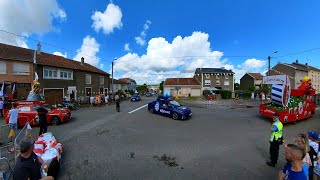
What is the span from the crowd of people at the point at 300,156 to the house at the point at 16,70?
20.5m

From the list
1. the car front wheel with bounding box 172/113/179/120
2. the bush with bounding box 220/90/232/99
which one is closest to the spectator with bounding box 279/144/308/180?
the car front wheel with bounding box 172/113/179/120

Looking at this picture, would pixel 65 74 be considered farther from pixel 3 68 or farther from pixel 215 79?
pixel 215 79

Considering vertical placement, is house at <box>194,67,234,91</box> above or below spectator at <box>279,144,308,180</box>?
above

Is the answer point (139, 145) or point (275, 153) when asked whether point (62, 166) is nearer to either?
point (139, 145)

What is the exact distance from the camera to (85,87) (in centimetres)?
2620

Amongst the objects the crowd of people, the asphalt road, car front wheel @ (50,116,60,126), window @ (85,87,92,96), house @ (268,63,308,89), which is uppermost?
house @ (268,63,308,89)

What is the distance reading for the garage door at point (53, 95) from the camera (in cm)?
1966

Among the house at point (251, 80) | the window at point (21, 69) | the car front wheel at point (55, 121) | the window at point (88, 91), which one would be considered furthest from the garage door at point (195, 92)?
the car front wheel at point (55, 121)

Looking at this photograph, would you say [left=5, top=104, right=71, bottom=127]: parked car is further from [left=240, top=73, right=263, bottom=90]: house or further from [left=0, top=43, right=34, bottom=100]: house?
[left=240, top=73, right=263, bottom=90]: house

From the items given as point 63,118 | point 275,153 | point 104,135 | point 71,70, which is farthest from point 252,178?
point 71,70

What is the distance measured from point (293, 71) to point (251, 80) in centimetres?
1270

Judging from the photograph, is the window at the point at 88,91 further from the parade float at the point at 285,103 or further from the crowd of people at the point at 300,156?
the crowd of people at the point at 300,156

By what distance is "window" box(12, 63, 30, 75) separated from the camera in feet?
57.1

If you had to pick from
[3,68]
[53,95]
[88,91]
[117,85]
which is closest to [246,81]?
[117,85]
